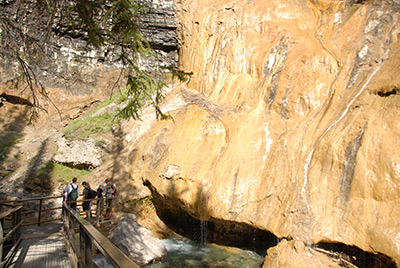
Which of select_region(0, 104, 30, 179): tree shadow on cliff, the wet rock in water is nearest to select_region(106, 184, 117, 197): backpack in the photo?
the wet rock in water

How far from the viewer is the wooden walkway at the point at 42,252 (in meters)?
4.57

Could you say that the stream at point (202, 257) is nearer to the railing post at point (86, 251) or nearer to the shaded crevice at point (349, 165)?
the shaded crevice at point (349, 165)

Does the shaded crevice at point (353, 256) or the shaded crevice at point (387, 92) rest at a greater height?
the shaded crevice at point (387, 92)

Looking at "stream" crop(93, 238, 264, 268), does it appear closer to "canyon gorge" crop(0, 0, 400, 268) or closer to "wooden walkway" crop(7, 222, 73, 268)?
"canyon gorge" crop(0, 0, 400, 268)

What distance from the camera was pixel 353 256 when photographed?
595 centimetres

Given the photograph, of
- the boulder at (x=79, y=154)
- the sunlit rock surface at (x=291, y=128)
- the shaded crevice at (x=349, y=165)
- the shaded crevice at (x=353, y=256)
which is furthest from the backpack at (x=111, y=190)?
the shaded crevice at (x=349, y=165)

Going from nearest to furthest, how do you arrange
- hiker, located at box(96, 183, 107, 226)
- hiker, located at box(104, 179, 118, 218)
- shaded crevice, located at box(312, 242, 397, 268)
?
shaded crevice, located at box(312, 242, 397, 268), hiker, located at box(96, 183, 107, 226), hiker, located at box(104, 179, 118, 218)

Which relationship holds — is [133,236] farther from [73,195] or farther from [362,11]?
[362,11]

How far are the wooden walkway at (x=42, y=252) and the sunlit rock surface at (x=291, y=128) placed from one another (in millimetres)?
3578

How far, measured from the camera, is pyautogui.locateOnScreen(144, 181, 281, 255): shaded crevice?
29.5ft

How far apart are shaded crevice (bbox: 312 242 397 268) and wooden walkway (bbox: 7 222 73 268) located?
5251mm

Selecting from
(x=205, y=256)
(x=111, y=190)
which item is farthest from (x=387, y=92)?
(x=111, y=190)

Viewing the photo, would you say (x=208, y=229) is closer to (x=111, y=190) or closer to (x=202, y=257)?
(x=202, y=257)

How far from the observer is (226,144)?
354 inches
